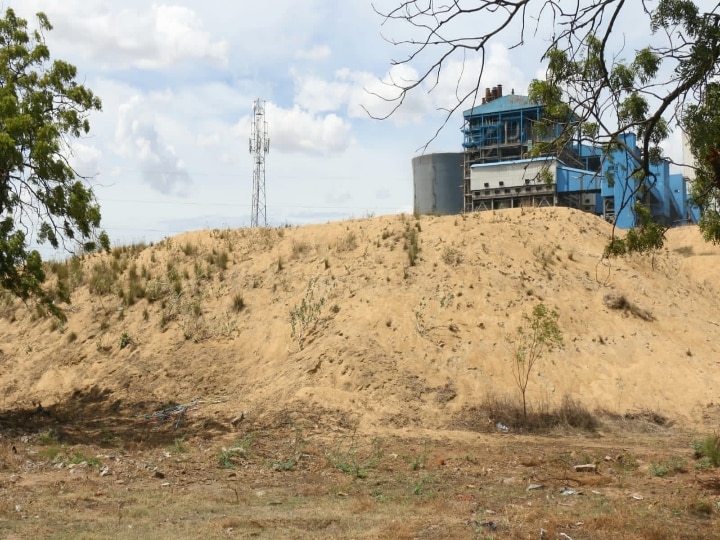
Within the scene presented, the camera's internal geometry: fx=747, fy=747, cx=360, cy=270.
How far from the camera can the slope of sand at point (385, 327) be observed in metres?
14.9

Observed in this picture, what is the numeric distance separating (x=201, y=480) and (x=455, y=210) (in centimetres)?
3220

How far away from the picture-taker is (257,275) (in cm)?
2008

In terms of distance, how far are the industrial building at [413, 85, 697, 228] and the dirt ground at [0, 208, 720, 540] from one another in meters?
10.5

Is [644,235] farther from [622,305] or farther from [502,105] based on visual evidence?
[502,105]

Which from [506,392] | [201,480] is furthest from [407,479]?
[506,392]

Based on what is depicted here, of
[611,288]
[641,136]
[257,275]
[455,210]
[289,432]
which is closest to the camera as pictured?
[641,136]

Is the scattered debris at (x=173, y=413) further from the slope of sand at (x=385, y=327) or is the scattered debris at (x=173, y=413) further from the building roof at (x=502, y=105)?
the building roof at (x=502, y=105)

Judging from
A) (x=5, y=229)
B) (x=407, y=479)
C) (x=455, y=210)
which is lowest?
(x=407, y=479)

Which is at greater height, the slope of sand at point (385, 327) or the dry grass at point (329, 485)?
the slope of sand at point (385, 327)

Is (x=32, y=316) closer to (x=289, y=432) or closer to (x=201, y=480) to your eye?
(x=289, y=432)

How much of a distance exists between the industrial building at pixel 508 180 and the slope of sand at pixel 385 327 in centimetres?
1252

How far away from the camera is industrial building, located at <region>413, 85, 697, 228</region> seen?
1366 inches

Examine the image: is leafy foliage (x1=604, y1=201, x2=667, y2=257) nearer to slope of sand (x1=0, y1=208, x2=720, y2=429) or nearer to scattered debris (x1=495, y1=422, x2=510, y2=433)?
scattered debris (x1=495, y1=422, x2=510, y2=433)

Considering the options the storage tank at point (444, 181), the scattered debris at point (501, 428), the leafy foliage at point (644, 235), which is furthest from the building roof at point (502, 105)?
the leafy foliage at point (644, 235)
